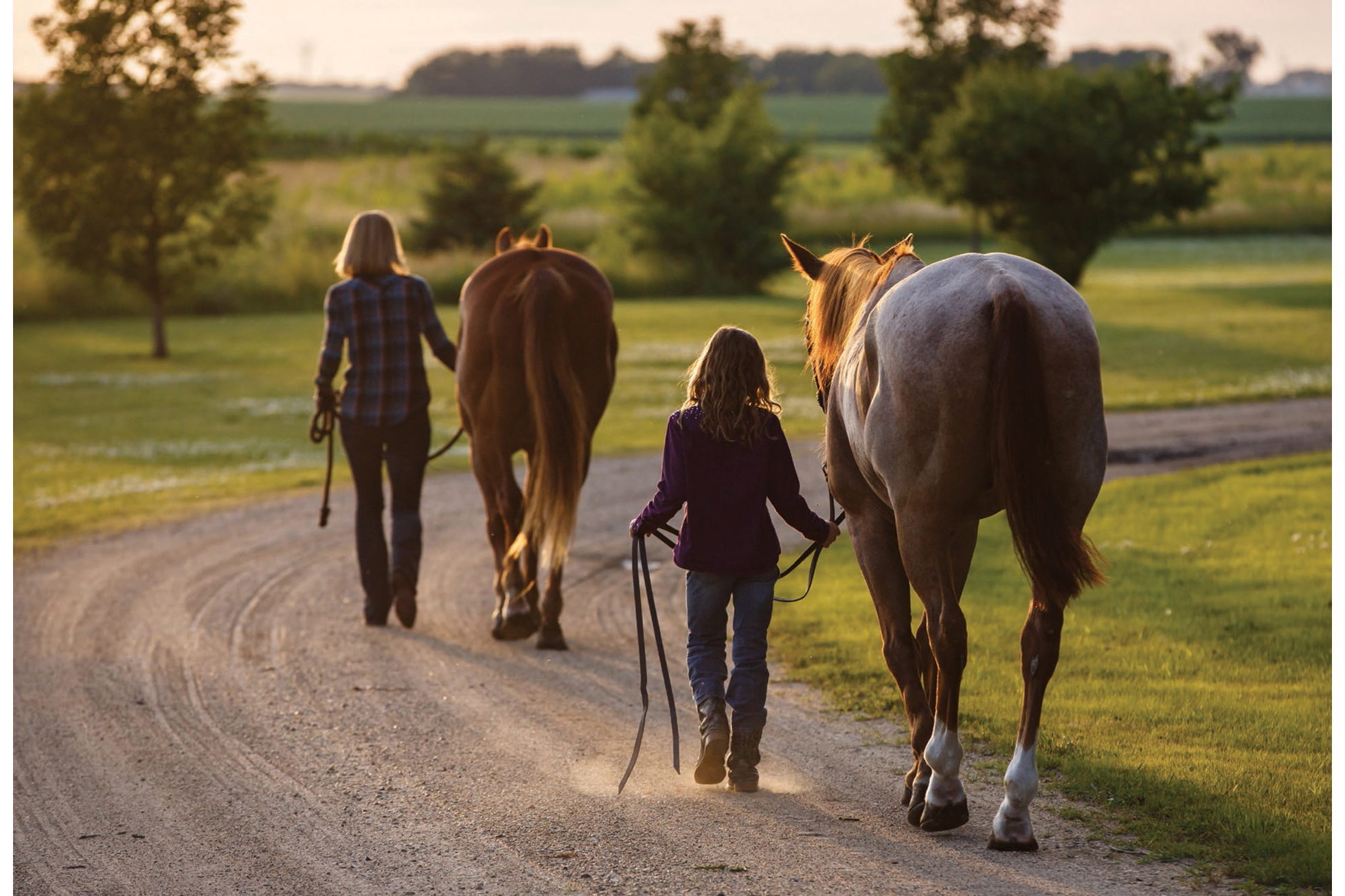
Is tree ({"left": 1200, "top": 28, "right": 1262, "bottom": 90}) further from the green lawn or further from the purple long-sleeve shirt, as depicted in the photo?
the purple long-sleeve shirt

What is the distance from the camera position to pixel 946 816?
14.5 ft

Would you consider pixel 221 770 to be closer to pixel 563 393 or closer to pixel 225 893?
pixel 225 893

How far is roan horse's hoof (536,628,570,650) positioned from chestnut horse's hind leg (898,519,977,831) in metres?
3.00

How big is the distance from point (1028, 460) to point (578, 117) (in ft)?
388

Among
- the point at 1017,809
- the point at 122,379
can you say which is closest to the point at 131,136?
the point at 122,379

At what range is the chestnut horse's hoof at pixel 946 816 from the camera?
4.43 metres

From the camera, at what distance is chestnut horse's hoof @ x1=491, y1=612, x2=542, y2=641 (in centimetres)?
730

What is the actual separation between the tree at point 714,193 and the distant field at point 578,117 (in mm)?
44010

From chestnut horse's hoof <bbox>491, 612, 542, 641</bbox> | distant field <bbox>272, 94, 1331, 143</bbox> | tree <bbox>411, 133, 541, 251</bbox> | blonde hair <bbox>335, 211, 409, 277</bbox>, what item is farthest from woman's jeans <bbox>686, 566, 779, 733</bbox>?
A: distant field <bbox>272, 94, 1331, 143</bbox>

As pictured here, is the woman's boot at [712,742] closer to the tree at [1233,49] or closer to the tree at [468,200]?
the tree at [468,200]

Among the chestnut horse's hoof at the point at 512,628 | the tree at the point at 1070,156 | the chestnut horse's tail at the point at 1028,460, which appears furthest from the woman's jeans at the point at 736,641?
the tree at the point at 1070,156

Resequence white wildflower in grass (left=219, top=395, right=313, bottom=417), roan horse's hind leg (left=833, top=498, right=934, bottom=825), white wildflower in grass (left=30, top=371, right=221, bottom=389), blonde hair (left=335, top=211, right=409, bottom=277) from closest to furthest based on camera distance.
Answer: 1. roan horse's hind leg (left=833, top=498, right=934, bottom=825)
2. blonde hair (left=335, top=211, right=409, bottom=277)
3. white wildflower in grass (left=219, top=395, right=313, bottom=417)
4. white wildflower in grass (left=30, top=371, right=221, bottom=389)

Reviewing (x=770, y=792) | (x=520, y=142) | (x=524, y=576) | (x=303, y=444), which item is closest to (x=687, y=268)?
(x=303, y=444)

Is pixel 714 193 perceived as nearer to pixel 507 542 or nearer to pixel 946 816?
pixel 507 542
